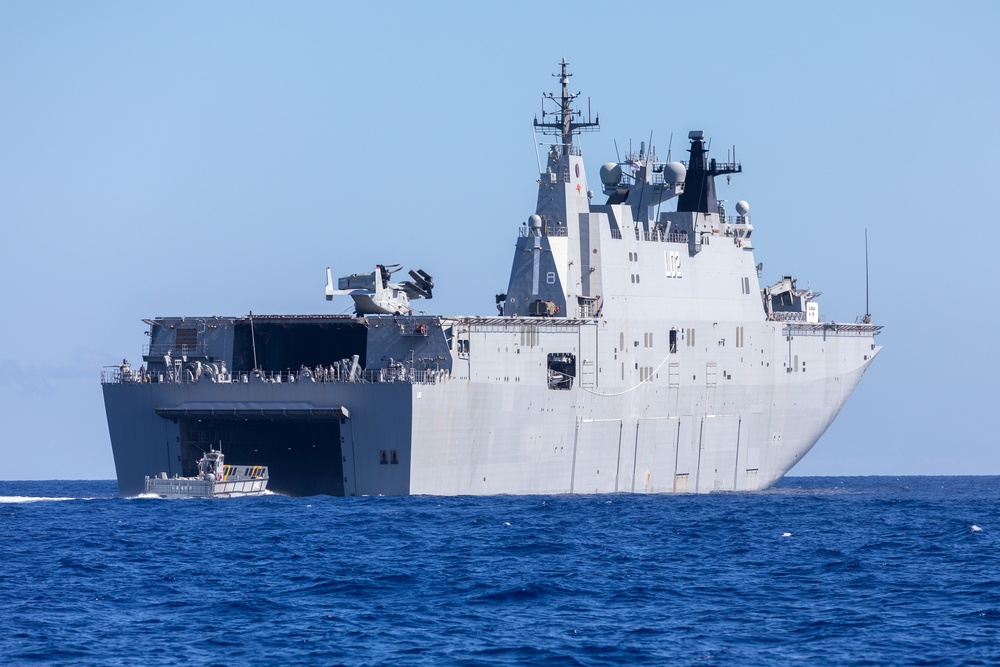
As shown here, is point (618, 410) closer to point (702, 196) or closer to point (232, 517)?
point (702, 196)

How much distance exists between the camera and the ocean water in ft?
88.8

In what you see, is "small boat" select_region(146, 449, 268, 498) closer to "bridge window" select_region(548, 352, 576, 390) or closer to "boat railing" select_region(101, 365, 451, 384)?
"boat railing" select_region(101, 365, 451, 384)

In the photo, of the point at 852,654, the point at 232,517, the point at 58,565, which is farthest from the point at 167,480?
the point at 852,654

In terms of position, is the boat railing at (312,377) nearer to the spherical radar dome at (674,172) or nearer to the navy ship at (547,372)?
the navy ship at (547,372)

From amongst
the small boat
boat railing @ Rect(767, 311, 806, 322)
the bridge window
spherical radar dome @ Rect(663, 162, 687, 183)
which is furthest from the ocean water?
spherical radar dome @ Rect(663, 162, 687, 183)

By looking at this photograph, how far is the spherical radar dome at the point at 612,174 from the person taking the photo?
63219 mm

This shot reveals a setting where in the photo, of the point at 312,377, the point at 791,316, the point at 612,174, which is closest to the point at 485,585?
the point at 312,377

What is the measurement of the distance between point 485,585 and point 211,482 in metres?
19.9

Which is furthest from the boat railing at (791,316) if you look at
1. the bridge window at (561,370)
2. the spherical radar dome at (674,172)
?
the bridge window at (561,370)

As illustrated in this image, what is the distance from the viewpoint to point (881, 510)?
181 feet

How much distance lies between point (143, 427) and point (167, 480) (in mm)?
2219

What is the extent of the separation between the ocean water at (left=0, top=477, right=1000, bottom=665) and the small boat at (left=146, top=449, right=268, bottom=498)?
3.85ft

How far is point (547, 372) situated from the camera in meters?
54.4

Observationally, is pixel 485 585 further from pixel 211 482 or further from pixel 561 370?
pixel 561 370
